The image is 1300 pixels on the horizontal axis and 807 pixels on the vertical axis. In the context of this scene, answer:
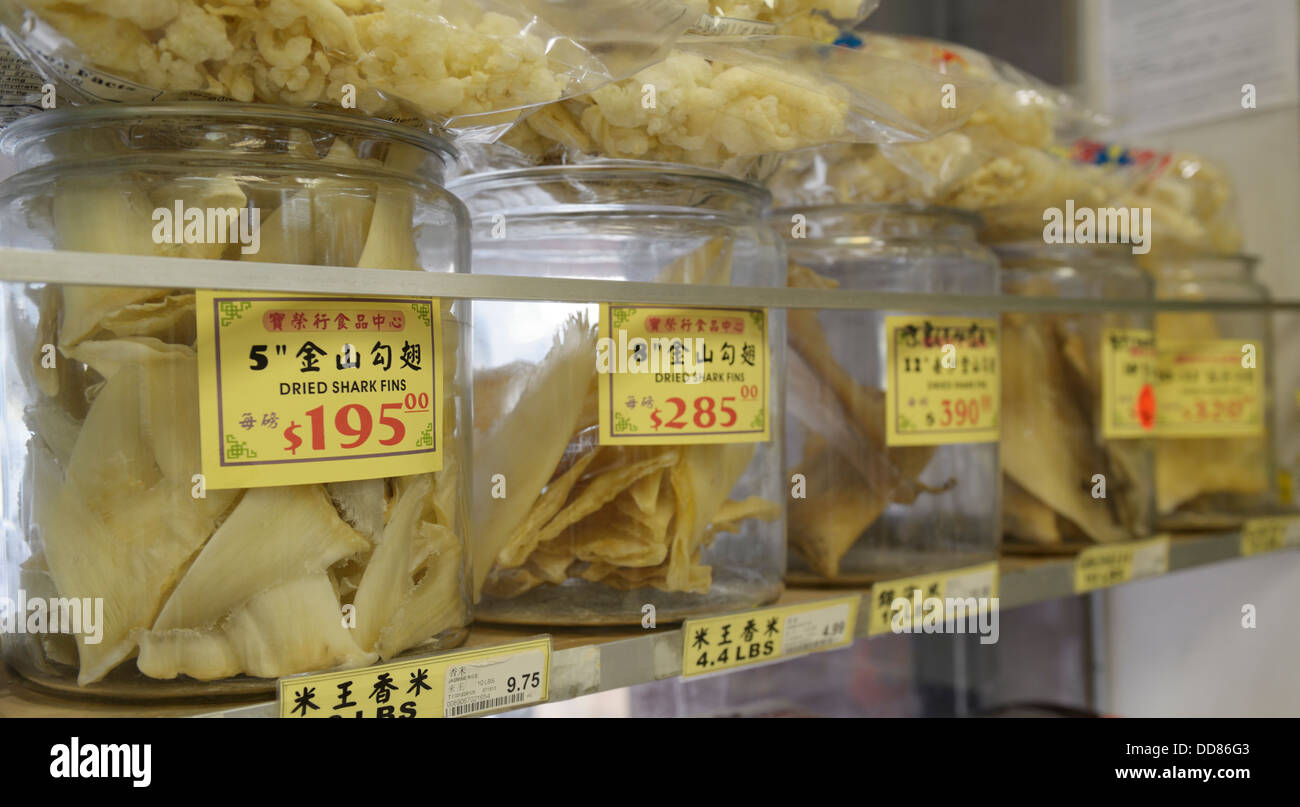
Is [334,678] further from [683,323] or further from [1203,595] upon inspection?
[1203,595]

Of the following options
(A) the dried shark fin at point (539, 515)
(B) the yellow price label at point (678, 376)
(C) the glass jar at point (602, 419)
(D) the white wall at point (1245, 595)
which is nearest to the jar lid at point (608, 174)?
(C) the glass jar at point (602, 419)

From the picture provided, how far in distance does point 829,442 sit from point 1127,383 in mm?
413

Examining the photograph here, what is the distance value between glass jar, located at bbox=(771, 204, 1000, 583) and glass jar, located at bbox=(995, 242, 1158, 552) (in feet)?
0.41

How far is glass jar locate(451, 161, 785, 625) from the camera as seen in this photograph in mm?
753

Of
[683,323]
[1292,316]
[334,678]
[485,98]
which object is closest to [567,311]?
[683,323]

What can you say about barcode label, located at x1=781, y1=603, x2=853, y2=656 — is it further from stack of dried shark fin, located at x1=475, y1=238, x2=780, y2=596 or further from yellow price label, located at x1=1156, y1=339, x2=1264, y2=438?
yellow price label, located at x1=1156, y1=339, x2=1264, y2=438

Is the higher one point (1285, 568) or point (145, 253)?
point (145, 253)

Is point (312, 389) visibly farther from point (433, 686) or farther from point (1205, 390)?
point (1205, 390)

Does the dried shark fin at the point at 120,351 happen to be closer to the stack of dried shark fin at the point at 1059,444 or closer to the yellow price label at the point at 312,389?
the yellow price label at the point at 312,389

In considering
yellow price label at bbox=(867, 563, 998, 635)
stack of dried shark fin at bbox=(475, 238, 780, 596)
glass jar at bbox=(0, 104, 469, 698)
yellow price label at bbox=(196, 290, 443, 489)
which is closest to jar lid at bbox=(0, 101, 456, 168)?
glass jar at bbox=(0, 104, 469, 698)

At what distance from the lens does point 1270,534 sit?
1.28 meters

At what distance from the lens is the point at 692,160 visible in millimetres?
757
